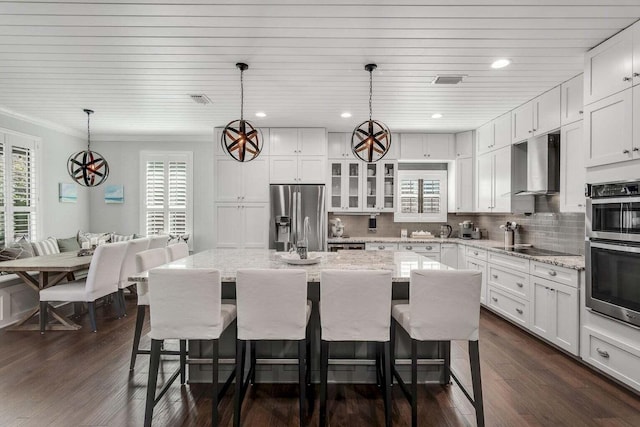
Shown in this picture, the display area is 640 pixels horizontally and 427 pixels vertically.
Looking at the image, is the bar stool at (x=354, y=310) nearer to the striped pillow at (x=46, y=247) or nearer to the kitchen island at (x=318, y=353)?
the kitchen island at (x=318, y=353)

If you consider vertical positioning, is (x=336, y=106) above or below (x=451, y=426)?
above

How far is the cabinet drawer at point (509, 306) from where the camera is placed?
3916mm

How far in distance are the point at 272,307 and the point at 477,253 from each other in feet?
12.0

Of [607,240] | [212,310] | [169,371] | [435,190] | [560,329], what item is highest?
[435,190]

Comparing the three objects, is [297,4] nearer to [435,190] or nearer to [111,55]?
[111,55]

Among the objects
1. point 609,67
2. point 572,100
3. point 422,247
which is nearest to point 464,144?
point 422,247

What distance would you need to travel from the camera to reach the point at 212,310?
226 cm

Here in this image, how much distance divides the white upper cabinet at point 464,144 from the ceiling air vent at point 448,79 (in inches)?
91.2

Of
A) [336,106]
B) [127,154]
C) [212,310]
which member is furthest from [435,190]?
[127,154]

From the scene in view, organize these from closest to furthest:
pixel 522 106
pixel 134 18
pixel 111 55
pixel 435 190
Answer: pixel 134 18
pixel 111 55
pixel 522 106
pixel 435 190

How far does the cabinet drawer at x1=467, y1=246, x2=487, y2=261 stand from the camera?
4785mm

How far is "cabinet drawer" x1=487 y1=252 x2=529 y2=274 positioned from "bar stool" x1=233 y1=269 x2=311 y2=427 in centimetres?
275

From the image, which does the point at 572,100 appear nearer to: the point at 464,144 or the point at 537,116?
the point at 537,116

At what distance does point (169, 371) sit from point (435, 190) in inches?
192
